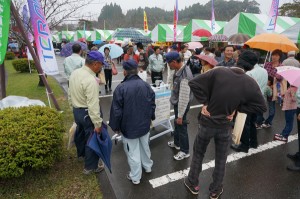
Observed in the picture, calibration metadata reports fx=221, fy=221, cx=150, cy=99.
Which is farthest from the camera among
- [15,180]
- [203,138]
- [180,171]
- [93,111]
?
[180,171]

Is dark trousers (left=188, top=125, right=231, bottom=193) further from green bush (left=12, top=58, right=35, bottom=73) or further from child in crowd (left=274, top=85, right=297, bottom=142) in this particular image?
green bush (left=12, top=58, right=35, bottom=73)

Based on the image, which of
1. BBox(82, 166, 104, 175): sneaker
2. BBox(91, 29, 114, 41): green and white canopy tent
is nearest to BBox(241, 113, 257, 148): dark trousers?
BBox(82, 166, 104, 175): sneaker

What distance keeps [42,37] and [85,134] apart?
3.02m

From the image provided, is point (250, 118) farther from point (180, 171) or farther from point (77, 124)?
point (77, 124)

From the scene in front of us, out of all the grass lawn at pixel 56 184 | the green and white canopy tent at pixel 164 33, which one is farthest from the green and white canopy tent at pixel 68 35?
the grass lawn at pixel 56 184

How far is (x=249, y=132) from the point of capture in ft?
13.6

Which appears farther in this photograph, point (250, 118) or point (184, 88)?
point (250, 118)

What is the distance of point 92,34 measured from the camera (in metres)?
28.3

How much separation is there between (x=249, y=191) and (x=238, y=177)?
0.33 meters

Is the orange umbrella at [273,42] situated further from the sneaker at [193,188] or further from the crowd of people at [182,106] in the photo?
the sneaker at [193,188]

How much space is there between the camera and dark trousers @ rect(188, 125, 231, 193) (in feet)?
8.86

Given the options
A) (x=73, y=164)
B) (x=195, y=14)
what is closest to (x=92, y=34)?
(x=73, y=164)

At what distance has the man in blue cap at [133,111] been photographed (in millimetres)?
2930

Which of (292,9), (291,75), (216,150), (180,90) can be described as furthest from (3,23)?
(292,9)
